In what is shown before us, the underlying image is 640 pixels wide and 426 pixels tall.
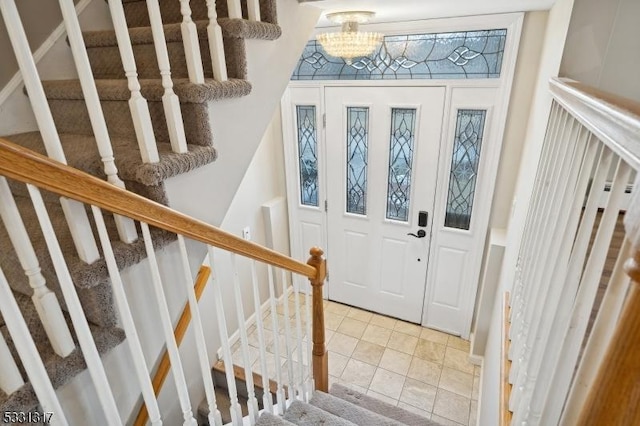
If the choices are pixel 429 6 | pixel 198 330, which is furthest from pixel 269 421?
pixel 429 6

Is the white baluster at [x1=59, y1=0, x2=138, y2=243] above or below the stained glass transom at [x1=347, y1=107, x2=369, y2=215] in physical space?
above

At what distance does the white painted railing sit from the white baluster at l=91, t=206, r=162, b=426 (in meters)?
0.98

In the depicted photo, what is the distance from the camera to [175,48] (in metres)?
1.33

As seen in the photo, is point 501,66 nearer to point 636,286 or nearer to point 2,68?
point 636,286

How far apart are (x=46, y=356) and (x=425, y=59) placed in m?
2.80

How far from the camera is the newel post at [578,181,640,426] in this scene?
1.24 ft

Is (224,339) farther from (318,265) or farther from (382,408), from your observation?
(382,408)

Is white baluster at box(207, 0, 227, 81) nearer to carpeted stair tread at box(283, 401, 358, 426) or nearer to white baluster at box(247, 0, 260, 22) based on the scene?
white baluster at box(247, 0, 260, 22)

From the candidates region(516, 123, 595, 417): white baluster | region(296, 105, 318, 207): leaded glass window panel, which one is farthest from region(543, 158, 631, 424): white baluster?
region(296, 105, 318, 207): leaded glass window panel

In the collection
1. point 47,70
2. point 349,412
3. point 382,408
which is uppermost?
point 47,70

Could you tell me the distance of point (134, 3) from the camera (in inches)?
65.3

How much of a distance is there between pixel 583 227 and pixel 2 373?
52.5 inches

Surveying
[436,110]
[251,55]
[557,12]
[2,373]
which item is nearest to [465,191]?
[436,110]

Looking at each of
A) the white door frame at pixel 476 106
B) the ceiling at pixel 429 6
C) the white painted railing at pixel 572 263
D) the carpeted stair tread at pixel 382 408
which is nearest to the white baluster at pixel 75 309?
the white painted railing at pixel 572 263
